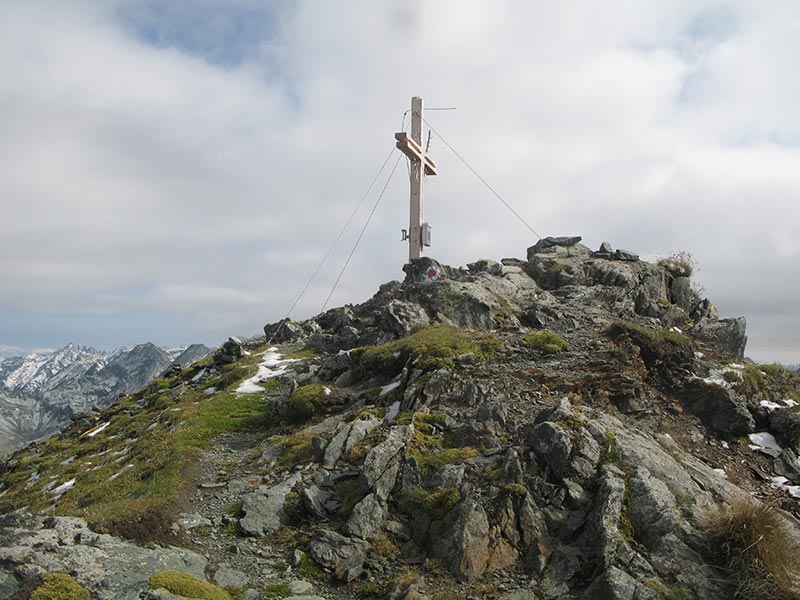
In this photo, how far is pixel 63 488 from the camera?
21.4 m

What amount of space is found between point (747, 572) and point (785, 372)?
1730cm

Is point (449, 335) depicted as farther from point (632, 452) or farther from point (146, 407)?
point (146, 407)

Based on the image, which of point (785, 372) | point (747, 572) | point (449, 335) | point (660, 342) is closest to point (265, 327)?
point (449, 335)

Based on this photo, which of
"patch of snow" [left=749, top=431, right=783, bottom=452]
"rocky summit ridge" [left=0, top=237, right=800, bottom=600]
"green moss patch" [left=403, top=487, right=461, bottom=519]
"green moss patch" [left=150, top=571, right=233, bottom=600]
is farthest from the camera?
"patch of snow" [left=749, top=431, right=783, bottom=452]

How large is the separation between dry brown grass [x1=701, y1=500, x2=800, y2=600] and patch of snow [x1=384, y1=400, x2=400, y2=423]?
9.65m

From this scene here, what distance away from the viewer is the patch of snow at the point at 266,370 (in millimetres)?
29066

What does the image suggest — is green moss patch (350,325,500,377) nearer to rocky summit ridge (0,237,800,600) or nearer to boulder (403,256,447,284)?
rocky summit ridge (0,237,800,600)

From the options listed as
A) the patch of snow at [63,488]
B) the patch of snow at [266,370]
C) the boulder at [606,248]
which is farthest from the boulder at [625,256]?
the patch of snow at [63,488]

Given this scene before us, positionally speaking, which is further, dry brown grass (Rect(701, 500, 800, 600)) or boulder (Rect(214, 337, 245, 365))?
boulder (Rect(214, 337, 245, 365))

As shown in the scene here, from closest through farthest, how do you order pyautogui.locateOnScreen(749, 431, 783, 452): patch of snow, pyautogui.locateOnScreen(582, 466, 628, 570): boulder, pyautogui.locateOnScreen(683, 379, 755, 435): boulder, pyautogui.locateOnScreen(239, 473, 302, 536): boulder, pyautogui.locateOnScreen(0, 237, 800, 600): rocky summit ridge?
1. pyautogui.locateOnScreen(0, 237, 800, 600): rocky summit ridge
2. pyautogui.locateOnScreen(582, 466, 628, 570): boulder
3. pyautogui.locateOnScreen(239, 473, 302, 536): boulder
4. pyautogui.locateOnScreen(749, 431, 783, 452): patch of snow
5. pyautogui.locateOnScreen(683, 379, 755, 435): boulder

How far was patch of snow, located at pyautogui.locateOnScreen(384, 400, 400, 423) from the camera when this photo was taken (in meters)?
18.6

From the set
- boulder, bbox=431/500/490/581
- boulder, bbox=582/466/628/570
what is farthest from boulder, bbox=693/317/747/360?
boulder, bbox=431/500/490/581

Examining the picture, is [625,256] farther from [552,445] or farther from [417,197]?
[552,445]

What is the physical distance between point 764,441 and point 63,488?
2568 cm
